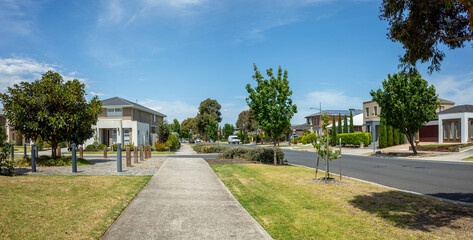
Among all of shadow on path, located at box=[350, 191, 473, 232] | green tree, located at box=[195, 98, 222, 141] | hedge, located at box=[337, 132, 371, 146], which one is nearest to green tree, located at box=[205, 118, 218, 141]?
green tree, located at box=[195, 98, 222, 141]

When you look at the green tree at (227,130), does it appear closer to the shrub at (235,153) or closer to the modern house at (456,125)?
the modern house at (456,125)

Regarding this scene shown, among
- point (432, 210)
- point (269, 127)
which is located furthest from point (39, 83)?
point (432, 210)

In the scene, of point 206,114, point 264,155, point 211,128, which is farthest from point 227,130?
point 264,155

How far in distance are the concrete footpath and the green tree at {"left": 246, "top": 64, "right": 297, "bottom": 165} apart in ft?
27.7

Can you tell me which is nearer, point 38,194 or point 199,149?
point 38,194

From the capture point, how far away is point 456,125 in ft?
124

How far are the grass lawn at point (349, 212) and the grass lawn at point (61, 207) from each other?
3.16m

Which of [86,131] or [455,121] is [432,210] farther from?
[455,121]

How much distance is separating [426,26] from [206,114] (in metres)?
63.1

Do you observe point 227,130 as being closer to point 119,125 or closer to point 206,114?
point 206,114

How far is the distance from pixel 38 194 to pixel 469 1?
1052cm

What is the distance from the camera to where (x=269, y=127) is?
59.9 feet

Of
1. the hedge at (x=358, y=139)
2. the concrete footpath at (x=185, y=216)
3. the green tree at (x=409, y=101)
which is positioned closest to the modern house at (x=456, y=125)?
the hedge at (x=358, y=139)

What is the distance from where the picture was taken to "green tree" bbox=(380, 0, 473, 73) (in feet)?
24.7
